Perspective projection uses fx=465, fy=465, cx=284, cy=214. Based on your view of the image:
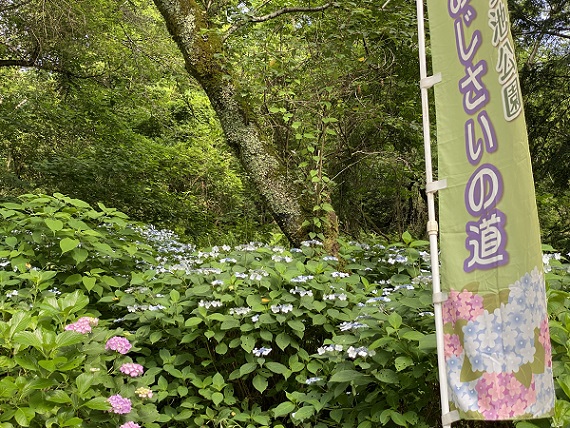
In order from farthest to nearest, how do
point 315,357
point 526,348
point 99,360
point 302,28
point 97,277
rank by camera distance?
point 302,28 → point 97,277 → point 315,357 → point 99,360 → point 526,348

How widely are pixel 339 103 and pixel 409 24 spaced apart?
886 mm

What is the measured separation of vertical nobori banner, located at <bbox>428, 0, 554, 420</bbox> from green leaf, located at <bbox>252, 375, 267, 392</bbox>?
3.17 feet

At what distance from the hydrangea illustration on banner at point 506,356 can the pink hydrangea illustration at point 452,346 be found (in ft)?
0.04

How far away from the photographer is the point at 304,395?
219 cm

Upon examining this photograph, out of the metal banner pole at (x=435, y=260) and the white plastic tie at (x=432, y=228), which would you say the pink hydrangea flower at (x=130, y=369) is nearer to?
the metal banner pole at (x=435, y=260)

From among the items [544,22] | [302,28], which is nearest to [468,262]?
[302,28]

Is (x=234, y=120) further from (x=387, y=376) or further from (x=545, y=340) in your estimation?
(x=545, y=340)

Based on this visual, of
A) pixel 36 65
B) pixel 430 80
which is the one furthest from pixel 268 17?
pixel 36 65

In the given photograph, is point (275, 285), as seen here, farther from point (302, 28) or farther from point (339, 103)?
point (302, 28)

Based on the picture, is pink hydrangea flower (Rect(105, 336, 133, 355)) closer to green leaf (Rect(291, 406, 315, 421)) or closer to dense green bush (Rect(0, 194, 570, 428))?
dense green bush (Rect(0, 194, 570, 428))

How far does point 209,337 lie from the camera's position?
241cm

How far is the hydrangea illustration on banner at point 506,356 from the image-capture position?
1480mm

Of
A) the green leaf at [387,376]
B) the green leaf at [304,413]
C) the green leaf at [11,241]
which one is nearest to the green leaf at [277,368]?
the green leaf at [304,413]

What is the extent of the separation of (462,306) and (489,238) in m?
0.25
